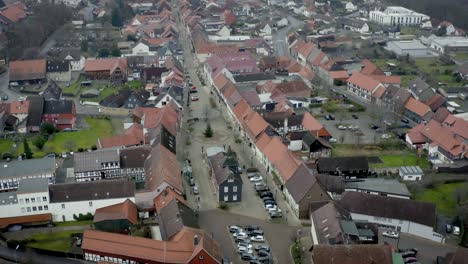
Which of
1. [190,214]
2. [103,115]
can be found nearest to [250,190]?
[190,214]

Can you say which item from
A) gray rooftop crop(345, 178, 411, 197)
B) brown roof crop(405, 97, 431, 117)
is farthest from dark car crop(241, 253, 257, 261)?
brown roof crop(405, 97, 431, 117)

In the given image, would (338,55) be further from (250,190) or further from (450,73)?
(250,190)

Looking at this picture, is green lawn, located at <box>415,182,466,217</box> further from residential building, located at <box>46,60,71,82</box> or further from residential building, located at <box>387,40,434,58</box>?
residential building, located at <box>46,60,71,82</box>

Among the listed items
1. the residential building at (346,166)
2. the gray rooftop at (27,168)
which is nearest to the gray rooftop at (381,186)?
the residential building at (346,166)

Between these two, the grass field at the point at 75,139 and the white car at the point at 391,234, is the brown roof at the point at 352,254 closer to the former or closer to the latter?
the white car at the point at 391,234

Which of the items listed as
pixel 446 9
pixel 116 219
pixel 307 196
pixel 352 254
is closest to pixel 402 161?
pixel 307 196

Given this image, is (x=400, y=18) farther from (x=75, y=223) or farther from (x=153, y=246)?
(x=153, y=246)

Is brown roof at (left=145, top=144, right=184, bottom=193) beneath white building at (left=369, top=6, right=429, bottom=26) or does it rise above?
above
